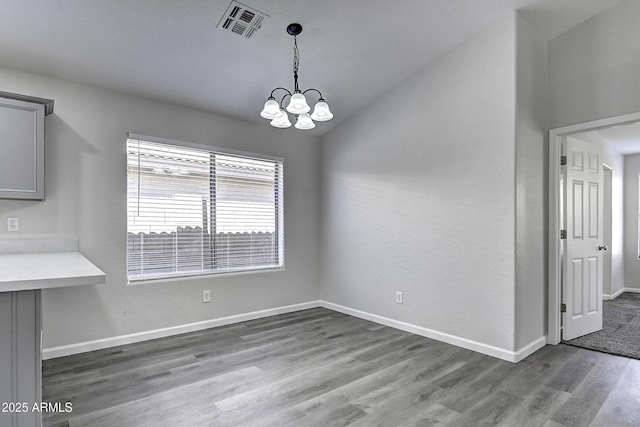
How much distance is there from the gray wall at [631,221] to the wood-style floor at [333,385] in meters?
4.01

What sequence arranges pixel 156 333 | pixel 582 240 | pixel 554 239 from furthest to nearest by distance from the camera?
pixel 582 240 → pixel 156 333 → pixel 554 239

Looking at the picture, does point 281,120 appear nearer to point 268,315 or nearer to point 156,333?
point 156,333

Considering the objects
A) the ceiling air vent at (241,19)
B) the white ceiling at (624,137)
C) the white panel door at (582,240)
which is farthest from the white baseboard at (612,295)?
the ceiling air vent at (241,19)

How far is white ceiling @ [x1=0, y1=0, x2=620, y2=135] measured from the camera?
2566mm

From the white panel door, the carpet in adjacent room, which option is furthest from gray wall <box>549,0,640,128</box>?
the carpet in adjacent room

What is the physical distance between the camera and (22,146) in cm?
267

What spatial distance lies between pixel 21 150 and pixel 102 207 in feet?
2.58

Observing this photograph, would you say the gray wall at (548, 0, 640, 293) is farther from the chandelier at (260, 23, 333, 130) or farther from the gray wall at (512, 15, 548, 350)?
the chandelier at (260, 23, 333, 130)

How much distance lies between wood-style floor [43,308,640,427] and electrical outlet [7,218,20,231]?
1130 mm

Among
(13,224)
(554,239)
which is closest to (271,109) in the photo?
(13,224)

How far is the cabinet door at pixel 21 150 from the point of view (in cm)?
259

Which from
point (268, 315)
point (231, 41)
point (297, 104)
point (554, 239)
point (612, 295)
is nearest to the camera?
point (297, 104)

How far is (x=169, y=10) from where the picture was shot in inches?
101

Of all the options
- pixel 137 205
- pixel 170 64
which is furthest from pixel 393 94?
pixel 137 205
